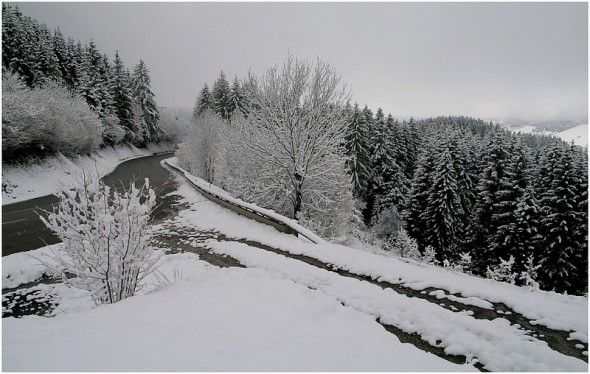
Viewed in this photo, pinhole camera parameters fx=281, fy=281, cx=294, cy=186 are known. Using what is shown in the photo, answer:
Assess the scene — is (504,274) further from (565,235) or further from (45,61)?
(45,61)

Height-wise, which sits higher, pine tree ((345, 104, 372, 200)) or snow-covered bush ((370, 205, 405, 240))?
pine tree ((345, 104, 372, 200))

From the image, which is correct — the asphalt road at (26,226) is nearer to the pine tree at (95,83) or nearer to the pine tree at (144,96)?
the pine tree at (95,83)

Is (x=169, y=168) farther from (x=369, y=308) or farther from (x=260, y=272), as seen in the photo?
(x=369, y=308)

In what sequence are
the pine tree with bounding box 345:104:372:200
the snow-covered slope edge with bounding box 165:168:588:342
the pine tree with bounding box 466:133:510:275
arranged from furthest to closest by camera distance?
the pine tree with bounding box 345:104:372:200
the pine tree with bounding box 466:133:510:275
the snow-covered slope edge with bounding box 165:168:588:342

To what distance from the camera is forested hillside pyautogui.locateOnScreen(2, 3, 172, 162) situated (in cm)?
2567

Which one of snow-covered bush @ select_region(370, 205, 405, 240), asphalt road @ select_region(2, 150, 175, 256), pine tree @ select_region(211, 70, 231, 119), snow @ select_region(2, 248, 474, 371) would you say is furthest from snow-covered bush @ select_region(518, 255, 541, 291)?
pine tree @ select_region(211, 70, 231, 119)

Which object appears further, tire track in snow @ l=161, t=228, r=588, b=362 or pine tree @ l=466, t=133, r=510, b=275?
pine tree @ l=466, t=133, r=510, b=275

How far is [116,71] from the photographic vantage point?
54.7 m

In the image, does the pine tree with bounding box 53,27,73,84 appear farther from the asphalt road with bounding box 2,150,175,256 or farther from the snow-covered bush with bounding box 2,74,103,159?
the asphalt road with bounding box 2,150,175,256

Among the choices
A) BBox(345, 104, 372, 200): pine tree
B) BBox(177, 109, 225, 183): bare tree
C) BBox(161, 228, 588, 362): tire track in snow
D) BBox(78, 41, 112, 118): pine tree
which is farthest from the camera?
BBox(78, 41, 112, 118): pine tree

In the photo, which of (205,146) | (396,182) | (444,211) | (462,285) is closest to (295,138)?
(462,285)

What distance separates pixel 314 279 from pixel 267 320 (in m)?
2.90

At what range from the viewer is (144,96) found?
193 ft

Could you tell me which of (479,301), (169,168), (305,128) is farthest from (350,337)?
(169,168)
